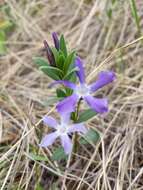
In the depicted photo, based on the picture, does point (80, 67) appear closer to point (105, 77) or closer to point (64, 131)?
point (105, 77)

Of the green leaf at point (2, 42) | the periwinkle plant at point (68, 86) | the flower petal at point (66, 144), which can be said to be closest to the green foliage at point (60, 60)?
the periwinkle plant at point (68, 86)

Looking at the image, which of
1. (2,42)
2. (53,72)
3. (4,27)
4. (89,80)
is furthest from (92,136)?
(4,27)

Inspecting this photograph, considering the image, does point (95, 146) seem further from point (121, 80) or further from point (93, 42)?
point (93, 42)

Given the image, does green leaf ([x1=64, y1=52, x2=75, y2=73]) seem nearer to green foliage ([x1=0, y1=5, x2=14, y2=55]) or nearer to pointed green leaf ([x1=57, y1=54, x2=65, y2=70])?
pointed green leaf ([x1=57, y1=54, x2=65, y2=70])

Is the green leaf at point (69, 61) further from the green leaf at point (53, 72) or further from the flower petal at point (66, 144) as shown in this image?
the flower petal at point (66, 144)

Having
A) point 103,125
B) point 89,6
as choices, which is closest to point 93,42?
point 89,6

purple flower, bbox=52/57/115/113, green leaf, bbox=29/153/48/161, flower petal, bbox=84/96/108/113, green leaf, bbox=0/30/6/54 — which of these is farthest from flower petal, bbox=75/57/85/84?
green leaf, bbox=0/30/6/54
